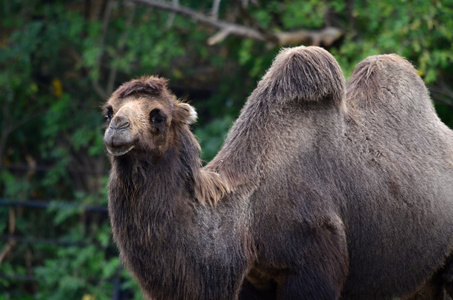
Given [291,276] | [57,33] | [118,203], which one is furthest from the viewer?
[57,33]

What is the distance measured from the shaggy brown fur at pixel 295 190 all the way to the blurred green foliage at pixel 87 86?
3.90 metres

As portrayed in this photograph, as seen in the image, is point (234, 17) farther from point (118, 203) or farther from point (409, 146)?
point (118, 203)

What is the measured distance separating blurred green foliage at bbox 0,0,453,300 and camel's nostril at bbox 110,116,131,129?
5.26 m

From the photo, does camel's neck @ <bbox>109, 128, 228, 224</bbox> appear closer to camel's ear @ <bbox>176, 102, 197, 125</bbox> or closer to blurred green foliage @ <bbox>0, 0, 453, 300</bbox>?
camel's ear @ <bbox>176, 102, 197, 125</bbox>

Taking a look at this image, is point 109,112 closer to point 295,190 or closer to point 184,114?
point 184,114

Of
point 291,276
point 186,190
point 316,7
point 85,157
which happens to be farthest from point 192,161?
point 85,157

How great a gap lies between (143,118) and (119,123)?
200mm

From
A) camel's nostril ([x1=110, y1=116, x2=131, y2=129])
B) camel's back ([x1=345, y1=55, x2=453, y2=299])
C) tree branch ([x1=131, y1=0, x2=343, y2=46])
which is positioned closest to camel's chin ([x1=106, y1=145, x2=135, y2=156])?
camel's nostril ([x1=110, y1=116, x2=131, y2=129])

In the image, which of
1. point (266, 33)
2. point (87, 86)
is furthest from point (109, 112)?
point (87, 86)

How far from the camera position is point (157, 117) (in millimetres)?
4004

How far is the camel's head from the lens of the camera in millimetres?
3742

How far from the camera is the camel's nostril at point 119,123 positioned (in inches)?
147

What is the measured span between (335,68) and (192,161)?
3.72ft

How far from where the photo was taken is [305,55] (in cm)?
461
